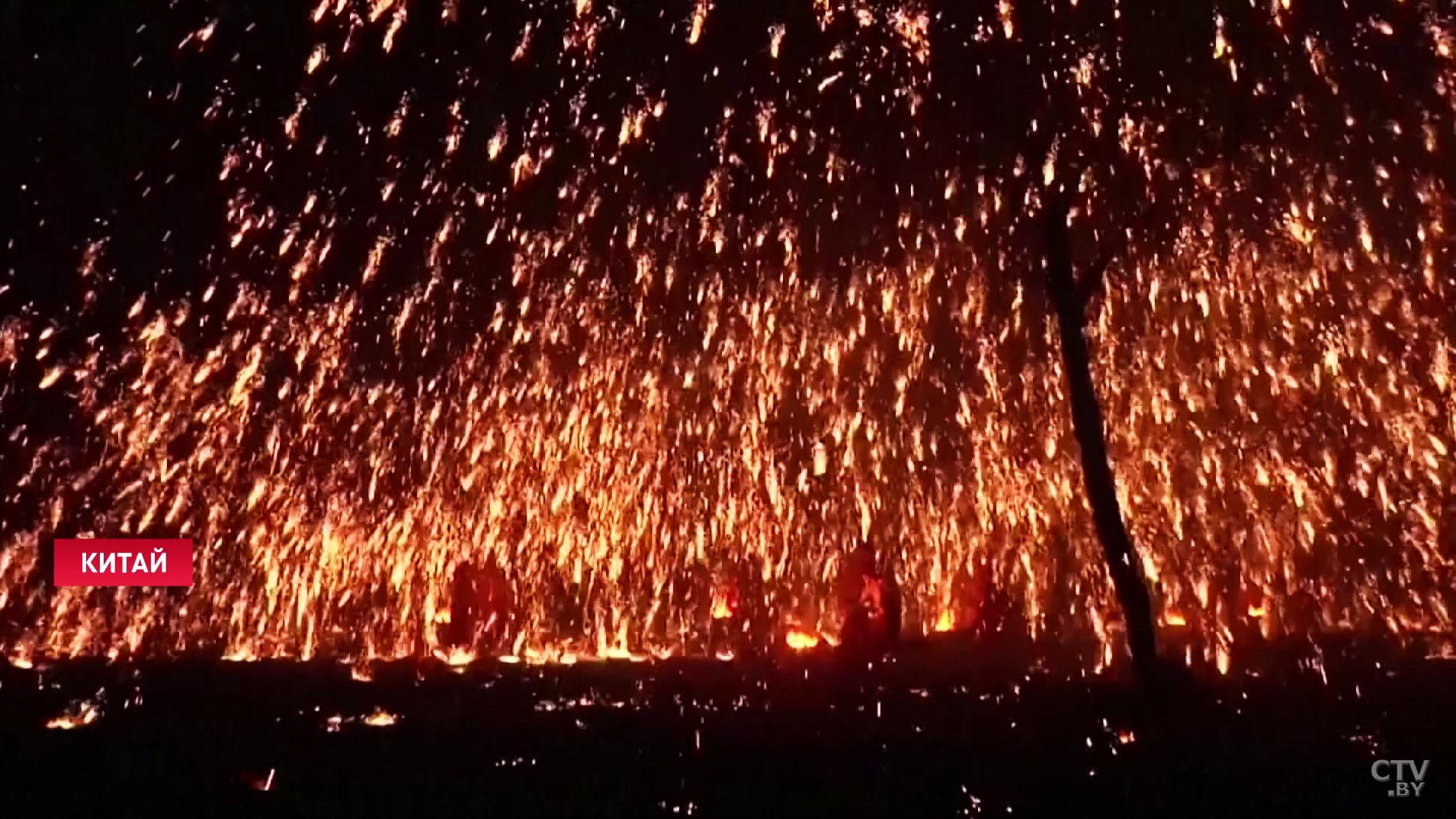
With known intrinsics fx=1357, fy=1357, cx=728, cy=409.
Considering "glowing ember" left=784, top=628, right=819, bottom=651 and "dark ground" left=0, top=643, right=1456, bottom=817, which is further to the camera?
"glowing ember" left=784, top=628, right=819, bottom=651

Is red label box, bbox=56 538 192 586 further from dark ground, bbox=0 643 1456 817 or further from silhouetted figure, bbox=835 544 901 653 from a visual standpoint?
silhouetted figure, bbox=835 544 901 653

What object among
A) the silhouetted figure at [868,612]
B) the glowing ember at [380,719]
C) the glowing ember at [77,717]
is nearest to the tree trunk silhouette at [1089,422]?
the silhouetted figure at [868,612]

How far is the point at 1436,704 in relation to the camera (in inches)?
455

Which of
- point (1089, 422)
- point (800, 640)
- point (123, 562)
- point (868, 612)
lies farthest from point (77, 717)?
point (123, 562)

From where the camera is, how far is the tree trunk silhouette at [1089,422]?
13.5m

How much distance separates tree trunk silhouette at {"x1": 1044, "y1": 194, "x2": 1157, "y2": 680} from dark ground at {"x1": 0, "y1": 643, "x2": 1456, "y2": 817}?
0.97m

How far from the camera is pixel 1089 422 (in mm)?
13891

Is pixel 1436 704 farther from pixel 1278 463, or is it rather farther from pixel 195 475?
pixel 195 475

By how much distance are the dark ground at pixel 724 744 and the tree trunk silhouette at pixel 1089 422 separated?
3.19 feet

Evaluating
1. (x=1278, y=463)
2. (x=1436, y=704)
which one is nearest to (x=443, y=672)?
(x=1436, y=704)

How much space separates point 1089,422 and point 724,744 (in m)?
6.06

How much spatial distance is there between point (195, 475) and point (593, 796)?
96.0 feet

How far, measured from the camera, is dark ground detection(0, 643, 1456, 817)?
8.02m

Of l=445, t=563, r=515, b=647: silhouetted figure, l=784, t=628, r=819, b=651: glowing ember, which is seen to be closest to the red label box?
l=445, t=563, r=515, b=647: silhouetted figure
